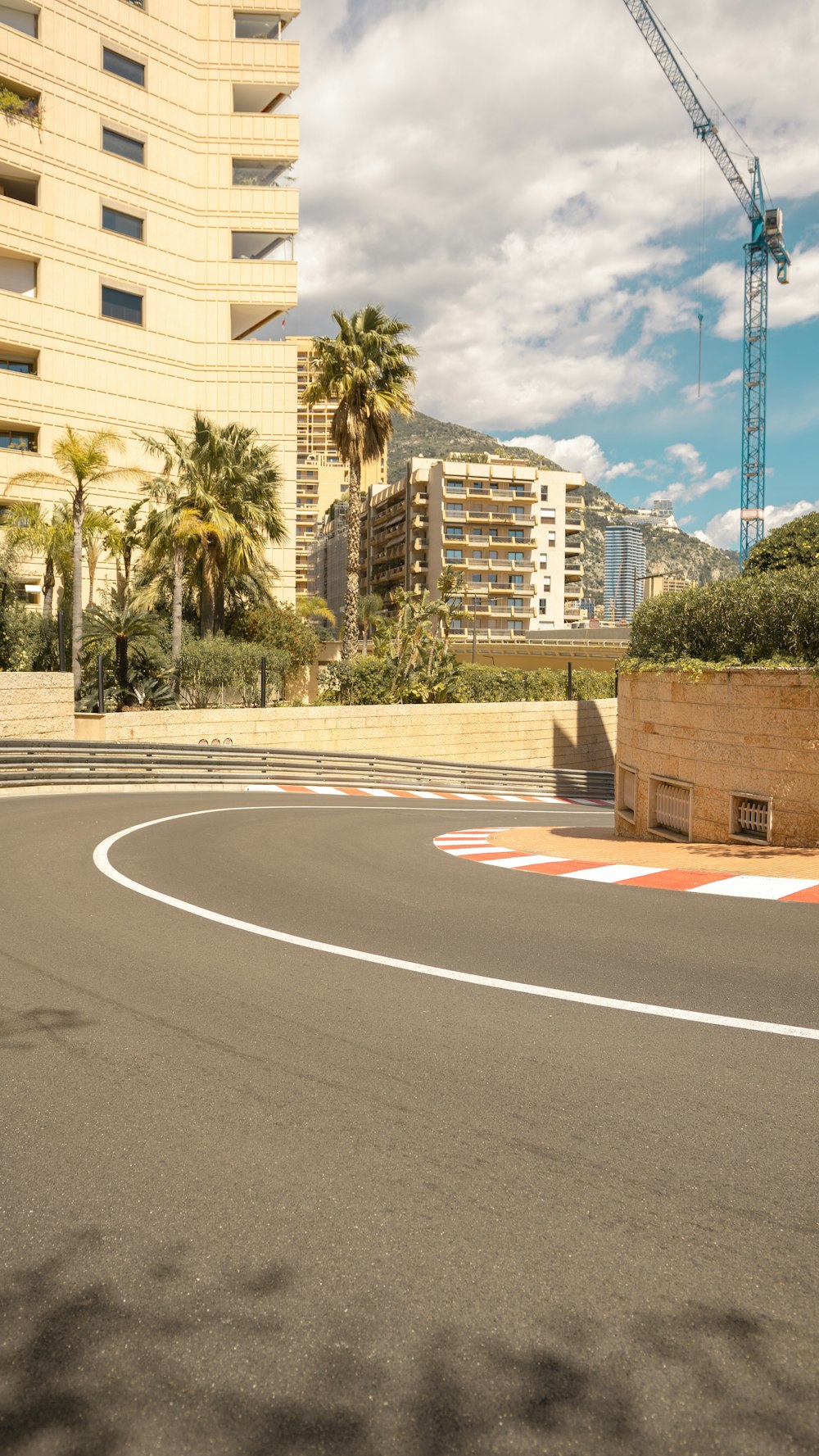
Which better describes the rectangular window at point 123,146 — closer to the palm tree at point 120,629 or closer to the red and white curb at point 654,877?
the palm tree at point 120,629

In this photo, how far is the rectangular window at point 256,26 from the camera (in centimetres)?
4112

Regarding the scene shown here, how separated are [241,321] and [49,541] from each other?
1967cm

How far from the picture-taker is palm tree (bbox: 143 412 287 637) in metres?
28.8

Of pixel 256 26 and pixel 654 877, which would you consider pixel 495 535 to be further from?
pixel 654 877

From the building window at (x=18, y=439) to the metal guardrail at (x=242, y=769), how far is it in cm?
1907

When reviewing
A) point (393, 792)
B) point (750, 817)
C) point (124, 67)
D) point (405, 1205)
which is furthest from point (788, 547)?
point (124, 67)

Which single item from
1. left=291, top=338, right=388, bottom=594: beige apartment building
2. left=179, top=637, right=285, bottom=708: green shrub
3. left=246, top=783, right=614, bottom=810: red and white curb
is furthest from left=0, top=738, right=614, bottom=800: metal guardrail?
left=291, top=338, right=388, bottom=594: beige apartment building

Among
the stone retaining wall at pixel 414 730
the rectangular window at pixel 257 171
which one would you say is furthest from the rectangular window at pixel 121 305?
the stone retaining wall at pixel 414 730

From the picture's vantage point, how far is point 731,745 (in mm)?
12578

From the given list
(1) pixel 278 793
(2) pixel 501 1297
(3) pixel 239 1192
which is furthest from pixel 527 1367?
(1) pixel 278 793

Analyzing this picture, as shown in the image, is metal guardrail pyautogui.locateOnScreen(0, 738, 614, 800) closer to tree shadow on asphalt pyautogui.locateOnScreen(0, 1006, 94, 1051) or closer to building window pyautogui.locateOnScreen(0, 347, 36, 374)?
tree shadow on asphalt pyautogui.locateOnScreen(0, 1006, 94, 1051)

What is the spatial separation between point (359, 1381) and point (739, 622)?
1273 centimetres

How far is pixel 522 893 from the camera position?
8023 mm

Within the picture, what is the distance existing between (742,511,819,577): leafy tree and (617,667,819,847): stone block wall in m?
4.60
